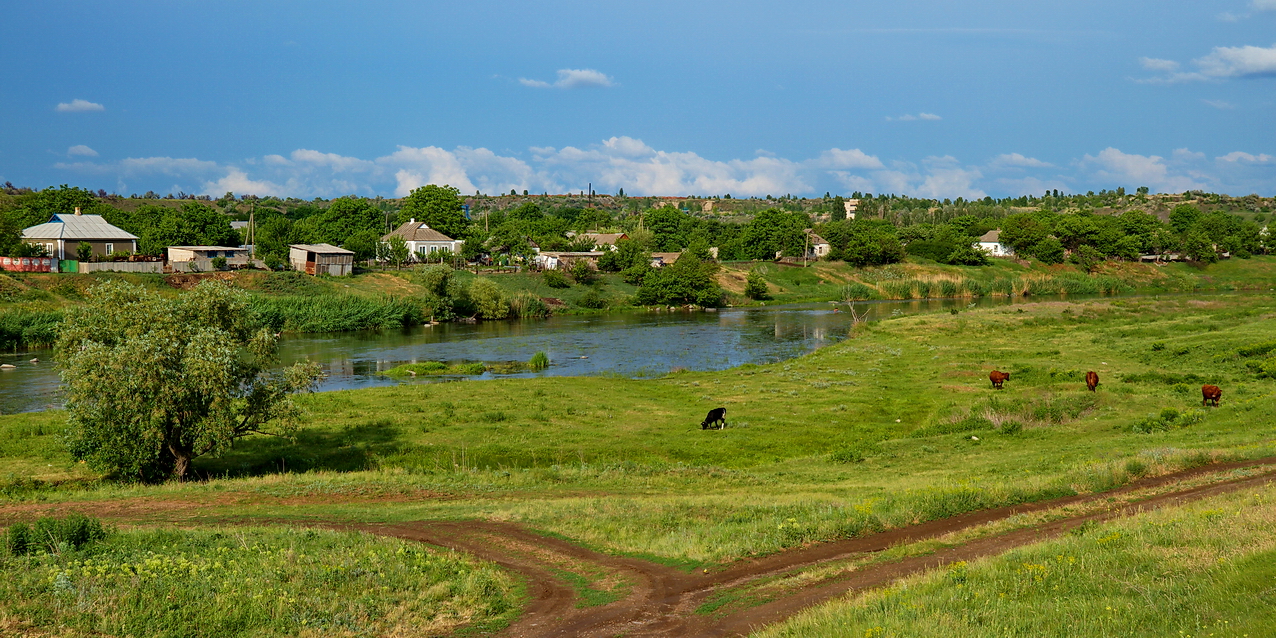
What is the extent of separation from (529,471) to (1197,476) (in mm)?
18831

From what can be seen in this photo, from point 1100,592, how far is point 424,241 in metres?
135

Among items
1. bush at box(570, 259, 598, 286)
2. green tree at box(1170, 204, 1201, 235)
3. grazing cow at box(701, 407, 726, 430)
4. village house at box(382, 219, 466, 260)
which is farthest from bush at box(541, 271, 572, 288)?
green tree at box(1170, 204, 1201, 235)

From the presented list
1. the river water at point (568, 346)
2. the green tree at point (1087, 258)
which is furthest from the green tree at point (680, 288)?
the green tree at point (1087, 258)

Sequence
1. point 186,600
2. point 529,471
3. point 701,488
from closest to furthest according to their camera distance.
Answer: point 186,600 → point 701,488 → point 529,471

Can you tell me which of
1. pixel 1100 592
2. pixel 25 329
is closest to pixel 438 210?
pixel 25 329

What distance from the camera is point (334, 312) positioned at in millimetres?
91125

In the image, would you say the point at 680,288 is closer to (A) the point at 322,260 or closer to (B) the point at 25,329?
(A) the point at 322,260

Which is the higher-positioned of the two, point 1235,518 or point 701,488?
point 1235,518

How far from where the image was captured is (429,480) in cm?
2845

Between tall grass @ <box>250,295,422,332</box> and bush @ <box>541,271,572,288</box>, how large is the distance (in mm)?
23517

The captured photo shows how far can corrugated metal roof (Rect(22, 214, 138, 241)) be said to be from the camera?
3895 inches

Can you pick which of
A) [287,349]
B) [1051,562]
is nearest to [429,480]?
[1051,562]

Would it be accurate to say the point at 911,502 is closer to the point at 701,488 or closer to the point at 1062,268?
the point at 701,488

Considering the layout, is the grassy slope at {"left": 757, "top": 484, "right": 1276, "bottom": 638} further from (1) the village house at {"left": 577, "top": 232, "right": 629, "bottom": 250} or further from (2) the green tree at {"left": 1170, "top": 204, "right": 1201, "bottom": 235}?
(2) the green tree at {"left": 1170, "top": 204, "right": 1201, "bottom": 235}
